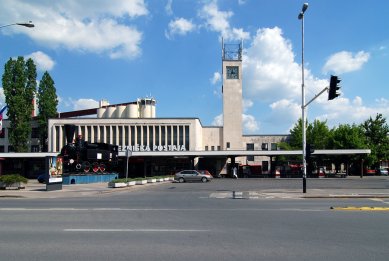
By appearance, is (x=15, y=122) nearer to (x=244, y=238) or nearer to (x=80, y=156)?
(x=80, y=156)

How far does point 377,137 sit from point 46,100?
201 ft

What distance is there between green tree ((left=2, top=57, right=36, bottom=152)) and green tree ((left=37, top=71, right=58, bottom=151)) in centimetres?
317

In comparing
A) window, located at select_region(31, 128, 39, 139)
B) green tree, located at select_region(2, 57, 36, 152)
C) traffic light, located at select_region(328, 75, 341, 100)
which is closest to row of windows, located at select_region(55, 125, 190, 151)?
green tree, located at select_region(2, 57, 36, 152)

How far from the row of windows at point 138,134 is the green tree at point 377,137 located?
34114mm

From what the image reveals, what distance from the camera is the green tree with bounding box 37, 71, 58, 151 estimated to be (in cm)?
7144

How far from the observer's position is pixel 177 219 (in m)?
13.1

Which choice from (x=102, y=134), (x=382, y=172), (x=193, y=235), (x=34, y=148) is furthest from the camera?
(x=34, y=148)

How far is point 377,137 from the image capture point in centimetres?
7675

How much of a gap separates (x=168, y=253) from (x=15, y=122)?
66.3 meters

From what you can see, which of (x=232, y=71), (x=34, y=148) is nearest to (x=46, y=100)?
(x=34, y=148)

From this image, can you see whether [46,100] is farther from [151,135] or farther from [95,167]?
[95,167]

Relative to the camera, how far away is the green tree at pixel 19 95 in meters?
65.9

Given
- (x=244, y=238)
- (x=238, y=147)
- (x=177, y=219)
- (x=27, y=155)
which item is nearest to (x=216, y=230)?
(x=244, y=238)

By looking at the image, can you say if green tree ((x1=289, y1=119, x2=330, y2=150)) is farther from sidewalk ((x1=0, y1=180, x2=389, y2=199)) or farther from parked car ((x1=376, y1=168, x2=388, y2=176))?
sidewalk ((x1=0, y1=180, x2=389, y2=199))
